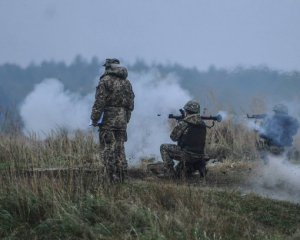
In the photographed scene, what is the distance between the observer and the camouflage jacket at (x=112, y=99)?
11555 millimetres

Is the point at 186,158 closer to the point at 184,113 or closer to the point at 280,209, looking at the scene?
the point at 184,113

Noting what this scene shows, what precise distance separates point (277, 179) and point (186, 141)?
7.15 ft

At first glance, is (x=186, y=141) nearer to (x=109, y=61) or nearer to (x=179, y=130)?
(x=179, y=130)

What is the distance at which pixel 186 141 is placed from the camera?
518 inches

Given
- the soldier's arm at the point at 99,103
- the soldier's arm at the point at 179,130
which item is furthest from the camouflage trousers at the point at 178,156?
the soldier's arm at the point at 99,103

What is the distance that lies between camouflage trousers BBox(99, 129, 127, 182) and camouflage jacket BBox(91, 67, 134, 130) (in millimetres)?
141

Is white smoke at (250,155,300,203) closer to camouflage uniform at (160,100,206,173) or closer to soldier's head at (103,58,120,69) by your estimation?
camouflage uniform at (160,100,206,173)

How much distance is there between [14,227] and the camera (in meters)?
8.04

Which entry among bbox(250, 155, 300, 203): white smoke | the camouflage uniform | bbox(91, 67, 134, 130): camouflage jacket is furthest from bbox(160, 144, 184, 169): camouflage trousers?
bbox(91, 67, 134, 130): camouflage jacket

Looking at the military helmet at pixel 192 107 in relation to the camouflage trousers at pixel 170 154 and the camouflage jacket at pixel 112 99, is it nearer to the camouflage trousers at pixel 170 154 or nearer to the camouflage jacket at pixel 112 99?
the camouflage trousers at pixel 170 154

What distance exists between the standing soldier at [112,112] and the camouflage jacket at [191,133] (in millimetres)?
1657

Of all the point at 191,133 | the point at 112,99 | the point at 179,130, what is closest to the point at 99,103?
the point at 112,99

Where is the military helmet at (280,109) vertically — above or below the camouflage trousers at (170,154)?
above

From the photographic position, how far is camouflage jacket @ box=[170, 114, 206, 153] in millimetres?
13039
